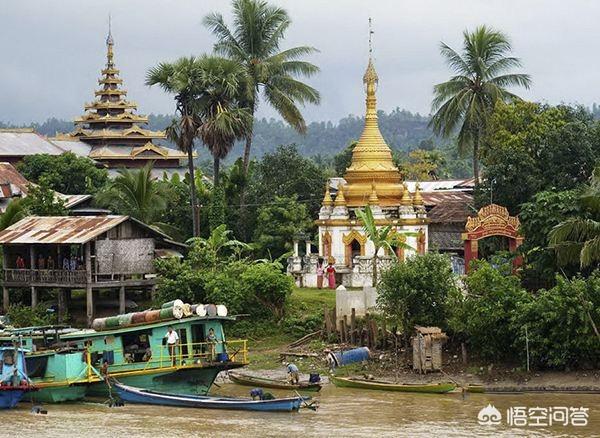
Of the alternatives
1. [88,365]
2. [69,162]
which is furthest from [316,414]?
[69,162]

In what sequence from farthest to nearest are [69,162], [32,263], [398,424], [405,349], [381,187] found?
[69,162] → [381,187] → [32,263] → [405,349] → [398,424]

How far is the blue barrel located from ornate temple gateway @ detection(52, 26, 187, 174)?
3979cm

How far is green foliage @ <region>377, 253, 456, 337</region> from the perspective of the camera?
34.4 meters

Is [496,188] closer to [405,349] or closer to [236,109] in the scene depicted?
[236,109]

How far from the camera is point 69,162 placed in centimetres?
6256

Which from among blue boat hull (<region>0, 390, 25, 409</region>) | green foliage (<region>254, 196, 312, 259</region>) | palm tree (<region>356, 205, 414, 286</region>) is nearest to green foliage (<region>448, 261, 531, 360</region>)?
palm tree (<region>356, 205, 414, 286</region>)

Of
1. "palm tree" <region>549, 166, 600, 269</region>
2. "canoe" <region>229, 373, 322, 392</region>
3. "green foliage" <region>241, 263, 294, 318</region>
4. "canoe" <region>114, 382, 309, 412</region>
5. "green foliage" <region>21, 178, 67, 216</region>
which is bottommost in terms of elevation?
"canoe" <region>114, 382, 309, 412</region>

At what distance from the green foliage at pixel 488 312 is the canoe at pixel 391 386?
82.1 inches

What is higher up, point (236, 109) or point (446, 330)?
point (236, 109)

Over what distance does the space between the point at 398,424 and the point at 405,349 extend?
20.7ft

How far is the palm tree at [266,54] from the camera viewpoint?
169ft

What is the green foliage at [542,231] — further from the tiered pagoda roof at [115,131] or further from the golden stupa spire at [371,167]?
the tiered pagoda roof at [115,131]

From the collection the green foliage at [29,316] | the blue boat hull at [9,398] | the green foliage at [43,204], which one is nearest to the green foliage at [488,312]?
the blue boat hull at [9,398]

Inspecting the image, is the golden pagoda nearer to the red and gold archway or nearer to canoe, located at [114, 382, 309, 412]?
the red and gold archway
